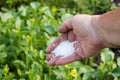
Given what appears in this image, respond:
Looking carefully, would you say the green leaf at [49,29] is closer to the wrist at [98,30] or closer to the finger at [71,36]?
the finger at [71,36]

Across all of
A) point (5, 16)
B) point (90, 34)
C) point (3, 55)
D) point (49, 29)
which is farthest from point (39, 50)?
point (90, 34)

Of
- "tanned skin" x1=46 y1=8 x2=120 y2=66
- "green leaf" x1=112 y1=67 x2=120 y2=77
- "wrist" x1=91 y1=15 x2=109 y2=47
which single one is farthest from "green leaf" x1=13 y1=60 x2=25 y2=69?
"wrist" x1=91 y1=15 x2=109 y2=47

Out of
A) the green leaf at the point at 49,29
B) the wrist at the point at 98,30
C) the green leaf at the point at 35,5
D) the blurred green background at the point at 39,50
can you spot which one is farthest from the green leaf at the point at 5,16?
the wrist at the point at 98,30

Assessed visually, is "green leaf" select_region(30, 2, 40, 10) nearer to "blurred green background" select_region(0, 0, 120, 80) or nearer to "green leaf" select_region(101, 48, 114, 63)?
"blurred green background" select_region(0, 0, 120, 80)

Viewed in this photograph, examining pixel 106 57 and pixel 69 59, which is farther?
pixel 106 57

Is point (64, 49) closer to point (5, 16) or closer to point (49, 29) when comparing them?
point (49, 29)
